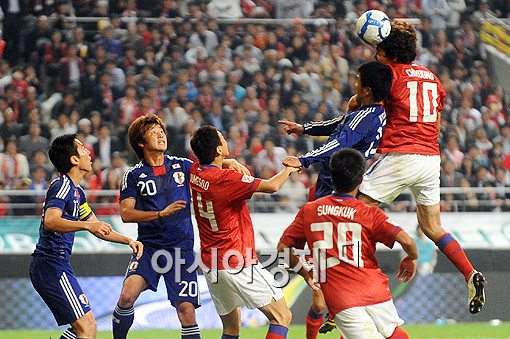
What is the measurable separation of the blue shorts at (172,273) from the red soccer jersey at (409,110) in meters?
1.73

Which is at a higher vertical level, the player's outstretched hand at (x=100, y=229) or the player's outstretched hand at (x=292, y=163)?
the player's outstretched hand at (x=292, y=163)

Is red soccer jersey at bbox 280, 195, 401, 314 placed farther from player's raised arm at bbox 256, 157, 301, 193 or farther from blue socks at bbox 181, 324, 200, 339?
blue socks at bbox 181, 324, 200, 339

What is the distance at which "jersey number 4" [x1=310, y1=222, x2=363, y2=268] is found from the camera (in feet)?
22.8

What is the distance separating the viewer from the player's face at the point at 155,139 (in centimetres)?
899

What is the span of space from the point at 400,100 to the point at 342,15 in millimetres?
10947

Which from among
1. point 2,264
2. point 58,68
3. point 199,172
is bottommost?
point 2,264

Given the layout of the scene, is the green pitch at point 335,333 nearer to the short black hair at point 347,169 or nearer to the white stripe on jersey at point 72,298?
the white stripe on jersey at point 72,298

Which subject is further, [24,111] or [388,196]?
[24,111]

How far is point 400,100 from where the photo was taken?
8859mm

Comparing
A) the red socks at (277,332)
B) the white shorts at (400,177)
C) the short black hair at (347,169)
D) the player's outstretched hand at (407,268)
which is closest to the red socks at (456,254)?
the white shorts at (400,177)

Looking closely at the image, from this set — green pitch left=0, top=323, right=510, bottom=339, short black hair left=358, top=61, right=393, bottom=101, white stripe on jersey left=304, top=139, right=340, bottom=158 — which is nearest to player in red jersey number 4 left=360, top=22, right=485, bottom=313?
short black hair left=358, top=61, right=393, bottom=101

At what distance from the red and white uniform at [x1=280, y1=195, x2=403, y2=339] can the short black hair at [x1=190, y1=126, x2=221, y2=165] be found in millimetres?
1436

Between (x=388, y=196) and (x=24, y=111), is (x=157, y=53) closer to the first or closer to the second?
(x=24, y=111)

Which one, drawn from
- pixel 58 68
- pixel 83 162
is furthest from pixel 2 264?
pixel 83 162
